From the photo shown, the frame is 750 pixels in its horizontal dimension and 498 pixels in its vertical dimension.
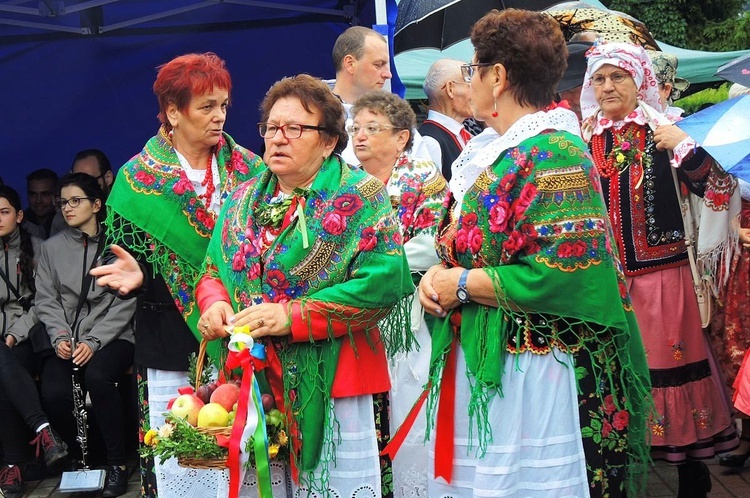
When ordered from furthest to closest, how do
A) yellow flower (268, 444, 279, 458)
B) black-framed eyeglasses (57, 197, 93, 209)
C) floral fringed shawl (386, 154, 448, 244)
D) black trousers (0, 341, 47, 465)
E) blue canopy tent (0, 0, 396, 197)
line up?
blue canopy tent (0, 0, 396, 197) < black-framed eyeglasses (57, 197, 93, 209) < black trousers (0, 341, 47, 465) < floral fringed shawl (386, 154, 448, 244) < yellow flower (268, 444, 279, 458)

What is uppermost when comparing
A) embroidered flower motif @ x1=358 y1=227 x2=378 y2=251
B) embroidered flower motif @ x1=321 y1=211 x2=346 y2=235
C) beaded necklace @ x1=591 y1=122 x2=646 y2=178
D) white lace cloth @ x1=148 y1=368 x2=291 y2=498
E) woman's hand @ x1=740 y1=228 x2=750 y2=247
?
beaded necklace @ x1=591 y1=122 x2=646 y2=178

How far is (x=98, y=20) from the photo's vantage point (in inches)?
300

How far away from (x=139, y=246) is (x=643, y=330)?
2.49 meters

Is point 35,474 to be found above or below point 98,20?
below

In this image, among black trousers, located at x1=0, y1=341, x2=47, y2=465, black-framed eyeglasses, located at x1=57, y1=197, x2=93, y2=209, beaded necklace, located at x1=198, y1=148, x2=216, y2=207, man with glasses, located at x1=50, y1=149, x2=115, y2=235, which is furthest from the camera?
man with glasses, located at x1=50, y1=149, x2=115, y2=235

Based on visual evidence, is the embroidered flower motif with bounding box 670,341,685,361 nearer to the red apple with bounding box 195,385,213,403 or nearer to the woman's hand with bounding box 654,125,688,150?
the woman's hand with bounding box 654,125,688,150

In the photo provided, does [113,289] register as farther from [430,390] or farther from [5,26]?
[5,26]

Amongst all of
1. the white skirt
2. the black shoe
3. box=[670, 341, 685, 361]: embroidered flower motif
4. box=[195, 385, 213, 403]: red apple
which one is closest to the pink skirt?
box=[670, 341, 685, 361]: embroidered flower motif

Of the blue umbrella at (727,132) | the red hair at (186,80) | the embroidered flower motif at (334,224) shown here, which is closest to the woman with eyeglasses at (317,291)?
the embroidered flower motif at (334,224)

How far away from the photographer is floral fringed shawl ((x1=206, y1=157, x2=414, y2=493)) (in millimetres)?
3322

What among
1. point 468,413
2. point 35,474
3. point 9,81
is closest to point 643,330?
point 468,413

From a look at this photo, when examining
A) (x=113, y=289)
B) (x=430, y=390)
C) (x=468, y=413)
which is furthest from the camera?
(x=113, y=289)

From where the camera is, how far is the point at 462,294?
3191mm

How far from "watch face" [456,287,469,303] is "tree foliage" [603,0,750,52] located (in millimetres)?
26592
